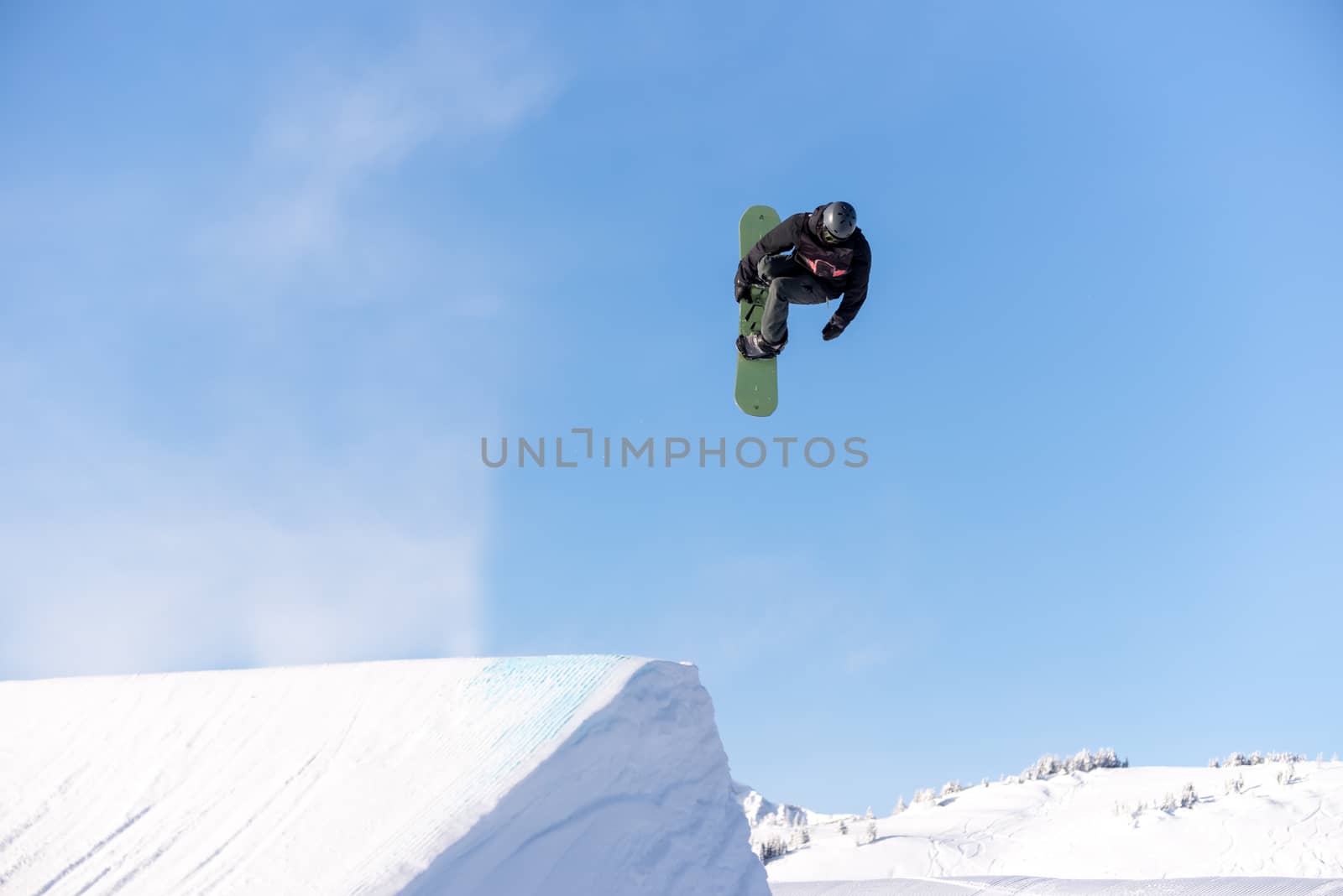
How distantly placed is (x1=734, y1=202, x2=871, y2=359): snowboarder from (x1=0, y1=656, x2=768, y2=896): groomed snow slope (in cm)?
372

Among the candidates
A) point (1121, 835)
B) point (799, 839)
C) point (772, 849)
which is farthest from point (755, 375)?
point (799, 839)

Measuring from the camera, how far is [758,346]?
1110 centimetres

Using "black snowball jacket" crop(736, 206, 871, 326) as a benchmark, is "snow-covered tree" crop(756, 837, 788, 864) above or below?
below

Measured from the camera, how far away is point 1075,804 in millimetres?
27734

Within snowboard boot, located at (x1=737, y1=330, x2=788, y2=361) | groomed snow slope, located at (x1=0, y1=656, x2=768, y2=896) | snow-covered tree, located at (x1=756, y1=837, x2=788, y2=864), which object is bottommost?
snow-covered tree, located at (x1=756, y1=837, x2=788, y2=864)

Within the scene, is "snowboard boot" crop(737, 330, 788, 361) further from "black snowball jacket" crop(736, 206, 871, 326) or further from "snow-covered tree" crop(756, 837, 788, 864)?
"snow-covered tree" crop(756, 837, 788, 864)

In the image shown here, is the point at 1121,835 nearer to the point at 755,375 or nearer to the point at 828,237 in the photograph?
the point at 755,375

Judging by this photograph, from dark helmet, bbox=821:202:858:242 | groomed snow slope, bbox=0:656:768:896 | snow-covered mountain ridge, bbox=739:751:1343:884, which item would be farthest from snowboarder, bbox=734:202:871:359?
snow-covered mountain ridge, bbox=739:751:1343:884

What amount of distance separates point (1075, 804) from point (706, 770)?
856 inches

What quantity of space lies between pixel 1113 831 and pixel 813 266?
20.5 meters

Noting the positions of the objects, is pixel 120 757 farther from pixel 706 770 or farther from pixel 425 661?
pixel 706 770

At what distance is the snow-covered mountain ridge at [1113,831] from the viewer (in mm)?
21750

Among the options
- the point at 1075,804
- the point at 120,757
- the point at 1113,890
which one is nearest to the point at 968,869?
the point at 1075,804

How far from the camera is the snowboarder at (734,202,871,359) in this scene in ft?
29.0
